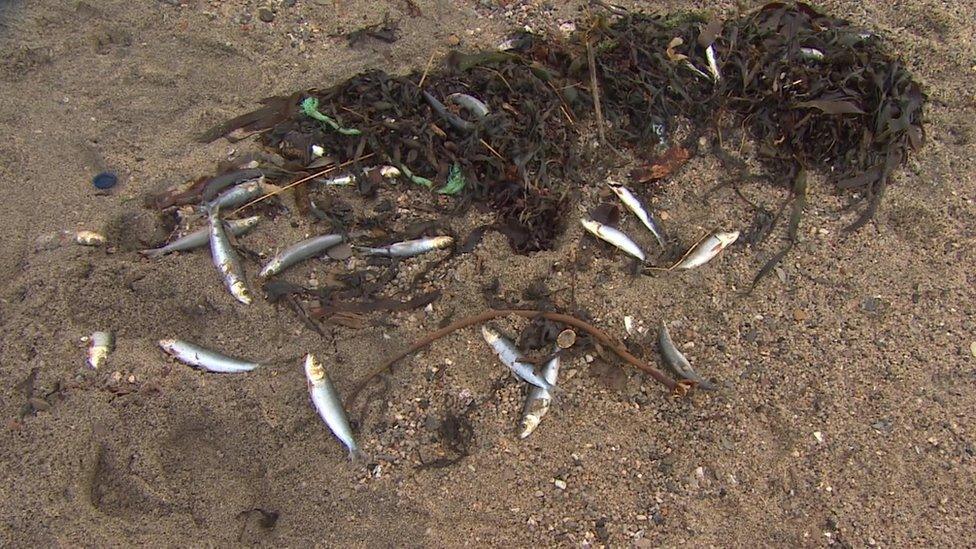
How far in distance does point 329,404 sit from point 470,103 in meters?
1.84

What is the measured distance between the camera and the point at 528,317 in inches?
122

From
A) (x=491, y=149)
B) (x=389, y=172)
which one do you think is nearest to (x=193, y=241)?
(x=389, y=172)

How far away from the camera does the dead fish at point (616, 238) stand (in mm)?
3285

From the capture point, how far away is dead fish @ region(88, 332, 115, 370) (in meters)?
2.97

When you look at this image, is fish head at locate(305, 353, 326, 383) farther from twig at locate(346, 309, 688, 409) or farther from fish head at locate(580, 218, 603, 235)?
fish head at locate(580, 218, 603, 235)

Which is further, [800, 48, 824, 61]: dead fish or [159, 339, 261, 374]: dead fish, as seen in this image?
[800, 48, 824, 61]: dead fish

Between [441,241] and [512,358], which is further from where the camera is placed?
[441,241]

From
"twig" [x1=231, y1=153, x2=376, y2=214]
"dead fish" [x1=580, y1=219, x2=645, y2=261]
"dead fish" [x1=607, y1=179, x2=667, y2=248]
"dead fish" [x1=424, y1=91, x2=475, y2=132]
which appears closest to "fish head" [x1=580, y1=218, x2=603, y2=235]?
"dead fish" [x1=580, y1=219, x2=645, y2=261]

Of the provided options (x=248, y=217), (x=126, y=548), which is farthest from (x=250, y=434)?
(x=248, y=217)

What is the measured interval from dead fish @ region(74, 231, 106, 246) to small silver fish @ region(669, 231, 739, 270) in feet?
10.0

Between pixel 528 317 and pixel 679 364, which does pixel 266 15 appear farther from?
pixel 679 364

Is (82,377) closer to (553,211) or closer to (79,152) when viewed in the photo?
(79,152)

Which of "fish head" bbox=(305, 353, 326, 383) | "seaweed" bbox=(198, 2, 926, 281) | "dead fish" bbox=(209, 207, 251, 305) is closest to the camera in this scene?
"fish head" bbox=(305, 353, 326, 383)

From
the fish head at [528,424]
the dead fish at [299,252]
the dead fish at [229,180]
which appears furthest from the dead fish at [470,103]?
the fish head at [528,424]
